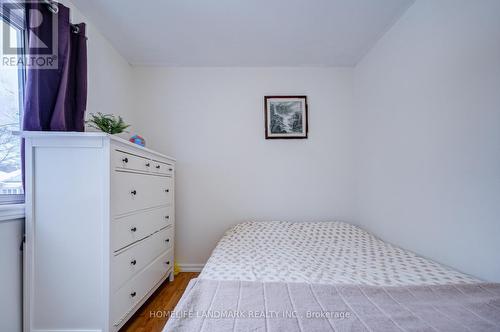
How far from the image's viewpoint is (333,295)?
3.19 feet

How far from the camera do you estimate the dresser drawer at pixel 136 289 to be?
4.35ft

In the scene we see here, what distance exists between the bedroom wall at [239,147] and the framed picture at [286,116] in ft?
0.27

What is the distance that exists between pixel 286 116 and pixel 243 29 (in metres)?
0.99

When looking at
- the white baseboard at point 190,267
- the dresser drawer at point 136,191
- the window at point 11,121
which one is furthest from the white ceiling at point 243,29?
the white baseboard at point 190,267

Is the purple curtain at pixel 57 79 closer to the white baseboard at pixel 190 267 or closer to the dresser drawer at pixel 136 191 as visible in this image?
the dresser drawer at pixel 136 191

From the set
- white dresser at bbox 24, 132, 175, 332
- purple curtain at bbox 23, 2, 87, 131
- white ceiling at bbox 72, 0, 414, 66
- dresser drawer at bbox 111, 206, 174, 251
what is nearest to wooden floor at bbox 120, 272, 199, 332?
white dresser at bbox 24, 132, 175, 332

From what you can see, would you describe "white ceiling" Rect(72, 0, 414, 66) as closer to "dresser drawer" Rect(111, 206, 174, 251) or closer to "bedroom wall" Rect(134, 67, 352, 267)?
"bedroom wall" Rect(134, 67, 352, 267)

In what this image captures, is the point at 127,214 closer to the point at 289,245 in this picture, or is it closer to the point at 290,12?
the point at 289,245

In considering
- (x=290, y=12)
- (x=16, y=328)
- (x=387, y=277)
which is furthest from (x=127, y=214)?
(x=290, y=12)

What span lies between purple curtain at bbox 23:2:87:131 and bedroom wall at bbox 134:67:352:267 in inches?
39.0

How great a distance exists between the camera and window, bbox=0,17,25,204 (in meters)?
1.27

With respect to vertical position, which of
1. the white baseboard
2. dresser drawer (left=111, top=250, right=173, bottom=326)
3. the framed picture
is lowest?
the white baseboard

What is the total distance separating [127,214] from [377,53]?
252cm

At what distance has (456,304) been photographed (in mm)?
883
